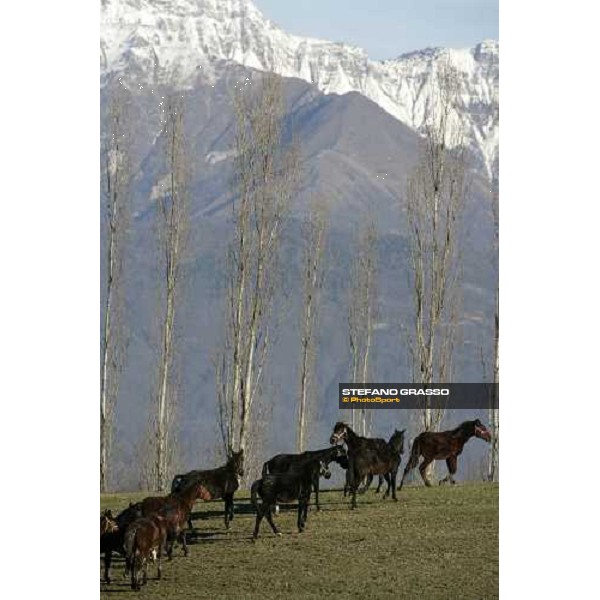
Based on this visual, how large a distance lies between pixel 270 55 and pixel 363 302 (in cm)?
713

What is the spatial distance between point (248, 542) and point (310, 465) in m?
1.04

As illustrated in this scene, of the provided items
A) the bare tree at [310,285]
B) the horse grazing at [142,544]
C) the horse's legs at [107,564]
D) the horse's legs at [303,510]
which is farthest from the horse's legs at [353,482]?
the bare tree at [310,285]

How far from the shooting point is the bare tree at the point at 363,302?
20784mm

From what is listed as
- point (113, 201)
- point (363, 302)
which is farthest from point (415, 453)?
point (363, 302)

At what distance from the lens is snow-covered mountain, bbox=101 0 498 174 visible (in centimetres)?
1557

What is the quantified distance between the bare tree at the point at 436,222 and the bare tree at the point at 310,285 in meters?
3.03

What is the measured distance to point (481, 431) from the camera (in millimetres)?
15312

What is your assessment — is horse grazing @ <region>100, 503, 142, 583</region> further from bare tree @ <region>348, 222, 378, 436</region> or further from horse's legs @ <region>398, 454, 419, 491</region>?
bare tree @ <region>348, 222, 378, 436</region>

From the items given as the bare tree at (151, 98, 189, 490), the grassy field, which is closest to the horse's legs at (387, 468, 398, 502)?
the grassy field

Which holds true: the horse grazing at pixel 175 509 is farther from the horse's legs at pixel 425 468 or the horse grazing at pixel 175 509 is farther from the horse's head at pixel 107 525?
the horse's legs at pixel 425 468

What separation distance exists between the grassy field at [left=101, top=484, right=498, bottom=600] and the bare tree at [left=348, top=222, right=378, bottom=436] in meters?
5.00

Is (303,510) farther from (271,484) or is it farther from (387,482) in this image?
(387,482)
